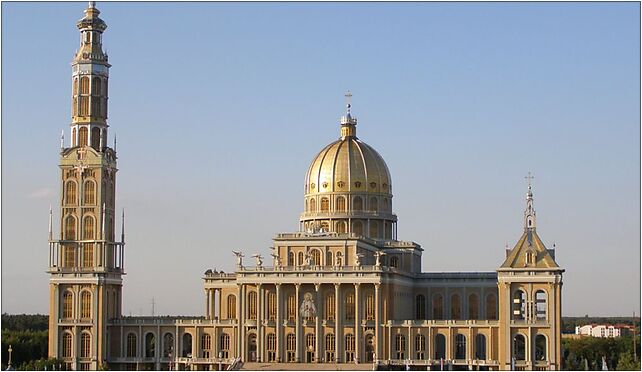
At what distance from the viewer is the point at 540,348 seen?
161500 millimetres

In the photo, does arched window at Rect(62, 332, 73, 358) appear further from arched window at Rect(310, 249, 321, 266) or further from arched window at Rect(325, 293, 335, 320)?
arched window at Rect(325, 293, 335, 320)

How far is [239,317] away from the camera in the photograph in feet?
501

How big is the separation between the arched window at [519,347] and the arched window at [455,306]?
8.54 m

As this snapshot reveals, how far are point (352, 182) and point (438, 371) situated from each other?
2456 centimetres

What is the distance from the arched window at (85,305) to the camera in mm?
153750

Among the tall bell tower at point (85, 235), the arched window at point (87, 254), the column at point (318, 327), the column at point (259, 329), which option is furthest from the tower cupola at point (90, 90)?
the column at point (318, 327)

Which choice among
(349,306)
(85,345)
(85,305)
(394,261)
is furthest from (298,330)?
(85,305)

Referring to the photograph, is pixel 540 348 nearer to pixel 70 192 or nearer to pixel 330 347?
pixel 330 347

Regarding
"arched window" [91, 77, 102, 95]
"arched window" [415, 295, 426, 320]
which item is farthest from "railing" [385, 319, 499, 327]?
"arched window" [91, 77, 102, 95]

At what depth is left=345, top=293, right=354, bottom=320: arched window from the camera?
15025cm

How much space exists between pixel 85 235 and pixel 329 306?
23.7m

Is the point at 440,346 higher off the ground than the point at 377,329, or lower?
lower

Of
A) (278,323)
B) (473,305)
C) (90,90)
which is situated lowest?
(278,323)

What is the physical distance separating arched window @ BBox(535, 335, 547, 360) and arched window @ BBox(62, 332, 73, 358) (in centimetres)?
4275
